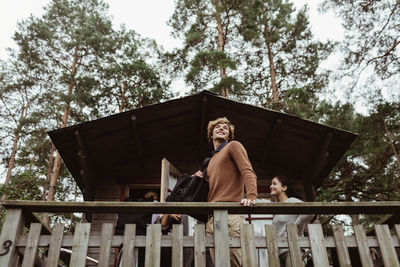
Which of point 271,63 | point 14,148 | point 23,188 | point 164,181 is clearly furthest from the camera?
point 14,148

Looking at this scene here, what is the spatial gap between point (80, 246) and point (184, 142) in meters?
6.05

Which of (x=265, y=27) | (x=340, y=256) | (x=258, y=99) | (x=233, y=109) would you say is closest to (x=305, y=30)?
(x=265, y=27)

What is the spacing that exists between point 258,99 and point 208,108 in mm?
7768

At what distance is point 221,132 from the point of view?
3.78 m

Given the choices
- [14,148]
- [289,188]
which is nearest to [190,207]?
[289,188]

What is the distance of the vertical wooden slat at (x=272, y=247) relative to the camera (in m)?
2.61

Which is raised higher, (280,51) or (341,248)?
(280,51)

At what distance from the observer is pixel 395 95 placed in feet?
36.8

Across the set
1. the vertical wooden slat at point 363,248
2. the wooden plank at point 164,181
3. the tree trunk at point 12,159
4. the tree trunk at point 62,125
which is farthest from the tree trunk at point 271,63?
the tree trunk at point 12,159

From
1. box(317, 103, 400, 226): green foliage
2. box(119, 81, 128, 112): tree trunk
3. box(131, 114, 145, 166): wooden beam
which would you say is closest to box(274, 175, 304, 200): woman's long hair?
box(131, 114, 145, 166): wooden beam

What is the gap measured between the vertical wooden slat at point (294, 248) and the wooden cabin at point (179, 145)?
12.0ft

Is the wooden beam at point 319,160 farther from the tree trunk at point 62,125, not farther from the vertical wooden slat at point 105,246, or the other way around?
the tree trunk at point 62,125

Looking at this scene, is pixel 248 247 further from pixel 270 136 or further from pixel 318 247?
pixel 270 136

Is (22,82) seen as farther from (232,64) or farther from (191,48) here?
(232,64)
